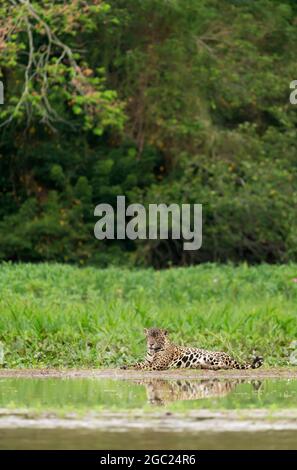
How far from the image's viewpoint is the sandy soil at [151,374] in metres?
13.2

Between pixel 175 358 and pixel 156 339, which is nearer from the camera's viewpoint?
pixel 156 339

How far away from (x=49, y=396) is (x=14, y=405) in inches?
31.5

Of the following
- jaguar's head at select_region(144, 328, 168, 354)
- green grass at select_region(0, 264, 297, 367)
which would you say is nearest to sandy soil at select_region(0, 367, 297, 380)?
jaguar's head at select_region(144, 328, 168, 354)

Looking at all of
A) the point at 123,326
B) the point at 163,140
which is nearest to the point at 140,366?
the point at 123,326

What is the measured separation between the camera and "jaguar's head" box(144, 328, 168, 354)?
1346cm

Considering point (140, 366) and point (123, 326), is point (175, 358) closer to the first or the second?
point (140, 366)

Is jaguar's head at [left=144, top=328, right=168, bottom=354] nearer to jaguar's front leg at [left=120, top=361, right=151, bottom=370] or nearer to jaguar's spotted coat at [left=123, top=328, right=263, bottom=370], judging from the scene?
jaguar's spotted coat at [left=123, top=328, right=263, bottom=370]

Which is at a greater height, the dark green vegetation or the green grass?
→ the dark green vegetation

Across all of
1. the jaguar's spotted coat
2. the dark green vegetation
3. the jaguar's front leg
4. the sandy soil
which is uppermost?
the dark green vegetation

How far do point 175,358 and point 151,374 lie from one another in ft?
1.26

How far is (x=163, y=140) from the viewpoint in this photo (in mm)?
29391

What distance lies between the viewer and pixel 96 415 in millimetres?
10078

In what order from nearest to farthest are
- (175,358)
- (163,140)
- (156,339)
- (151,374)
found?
(151,374), (156,339), (175,358), (163,140)
